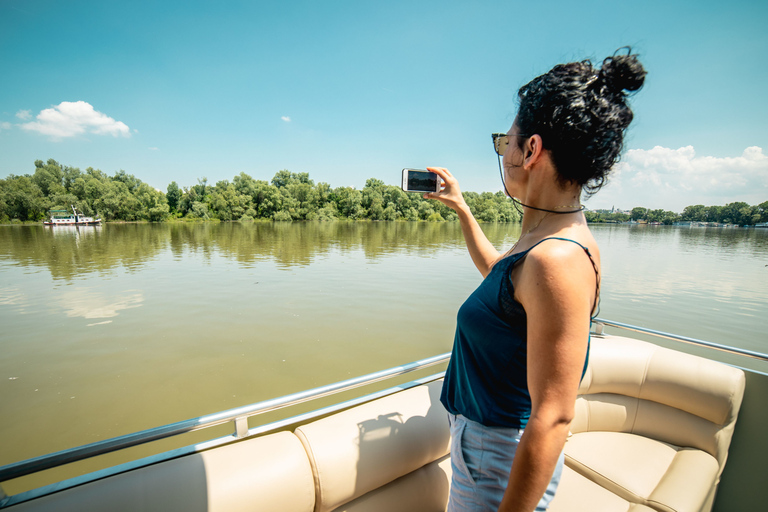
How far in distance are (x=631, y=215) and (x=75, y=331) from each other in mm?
130171

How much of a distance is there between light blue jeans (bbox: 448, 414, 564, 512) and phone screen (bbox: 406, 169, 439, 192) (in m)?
0.96

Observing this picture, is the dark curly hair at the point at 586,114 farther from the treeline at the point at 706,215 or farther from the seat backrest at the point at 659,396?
the treeline at the point at 706,215

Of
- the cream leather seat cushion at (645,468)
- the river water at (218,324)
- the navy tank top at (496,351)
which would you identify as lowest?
the river water at (218,324)

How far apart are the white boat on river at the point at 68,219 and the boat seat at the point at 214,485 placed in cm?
5585

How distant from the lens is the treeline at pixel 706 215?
7069 cm

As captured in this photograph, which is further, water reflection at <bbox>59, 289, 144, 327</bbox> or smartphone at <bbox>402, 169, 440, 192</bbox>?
water reflection at <bbox>59, 289, 144, 327</bbox>

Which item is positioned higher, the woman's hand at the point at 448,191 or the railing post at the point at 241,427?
the woman's hand at the point at 448,191

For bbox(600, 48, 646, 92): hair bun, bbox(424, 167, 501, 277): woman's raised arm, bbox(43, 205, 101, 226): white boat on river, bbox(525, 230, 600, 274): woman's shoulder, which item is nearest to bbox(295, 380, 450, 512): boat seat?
bbox(424, 167, 501, 277): woman's raised arm

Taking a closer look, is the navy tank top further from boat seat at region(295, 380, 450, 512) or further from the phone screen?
the phone screen

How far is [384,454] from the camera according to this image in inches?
55.8

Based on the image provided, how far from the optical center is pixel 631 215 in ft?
344

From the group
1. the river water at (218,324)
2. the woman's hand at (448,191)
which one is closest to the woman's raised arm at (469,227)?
the woman's hand at (448,191)

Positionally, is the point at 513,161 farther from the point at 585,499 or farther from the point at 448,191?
the point at 585,499

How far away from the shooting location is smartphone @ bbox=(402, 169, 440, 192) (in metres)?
1.51
